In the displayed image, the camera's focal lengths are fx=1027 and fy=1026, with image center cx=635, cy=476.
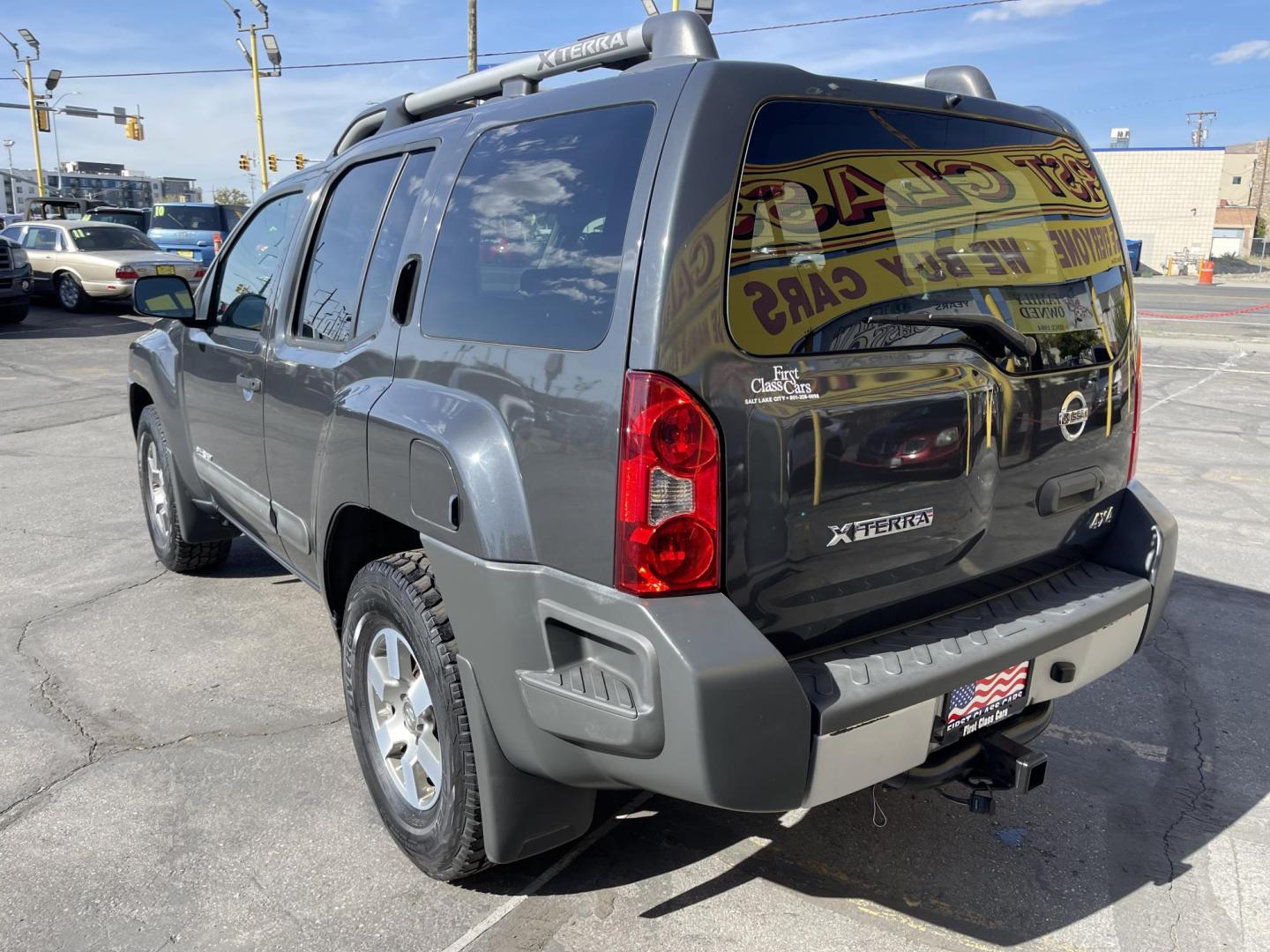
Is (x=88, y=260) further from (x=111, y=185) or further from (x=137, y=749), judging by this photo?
(x=111, y=185)

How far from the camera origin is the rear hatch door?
2.19m

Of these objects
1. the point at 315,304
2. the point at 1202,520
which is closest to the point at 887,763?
the point at 315,304

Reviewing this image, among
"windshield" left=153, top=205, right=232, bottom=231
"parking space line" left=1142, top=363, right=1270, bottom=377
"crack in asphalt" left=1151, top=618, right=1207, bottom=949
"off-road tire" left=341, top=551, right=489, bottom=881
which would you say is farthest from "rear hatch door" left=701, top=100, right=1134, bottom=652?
"windshield" left=153, top=205, right=232, bottom=231

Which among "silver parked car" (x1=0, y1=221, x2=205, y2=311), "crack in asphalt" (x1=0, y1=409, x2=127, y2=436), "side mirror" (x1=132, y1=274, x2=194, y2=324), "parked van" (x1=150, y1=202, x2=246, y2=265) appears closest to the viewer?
"side mirror" (x1=132, y1=274, x2=194, y2=324)

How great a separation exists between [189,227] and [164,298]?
2070cm

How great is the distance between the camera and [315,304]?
11.4 feet

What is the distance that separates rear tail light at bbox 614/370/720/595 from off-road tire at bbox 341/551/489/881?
66 centimetres

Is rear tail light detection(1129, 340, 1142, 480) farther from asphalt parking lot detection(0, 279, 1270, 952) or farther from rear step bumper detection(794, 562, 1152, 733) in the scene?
asphalt parking lot detection(0, 279, 1270, 952)

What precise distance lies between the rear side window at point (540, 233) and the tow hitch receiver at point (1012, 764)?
1.46m

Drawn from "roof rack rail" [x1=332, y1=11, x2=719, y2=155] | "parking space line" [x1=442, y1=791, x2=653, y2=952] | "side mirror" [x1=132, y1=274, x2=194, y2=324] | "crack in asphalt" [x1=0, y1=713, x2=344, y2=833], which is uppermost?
"roof rack rail" [x1=332, y1=11, x2=719, y2=155]

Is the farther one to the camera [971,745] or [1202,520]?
[1202,520]

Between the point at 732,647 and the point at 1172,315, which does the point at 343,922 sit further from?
the point at 1172,315

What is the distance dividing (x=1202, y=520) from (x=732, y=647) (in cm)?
550

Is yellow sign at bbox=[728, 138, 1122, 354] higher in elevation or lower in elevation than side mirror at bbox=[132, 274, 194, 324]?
higher
